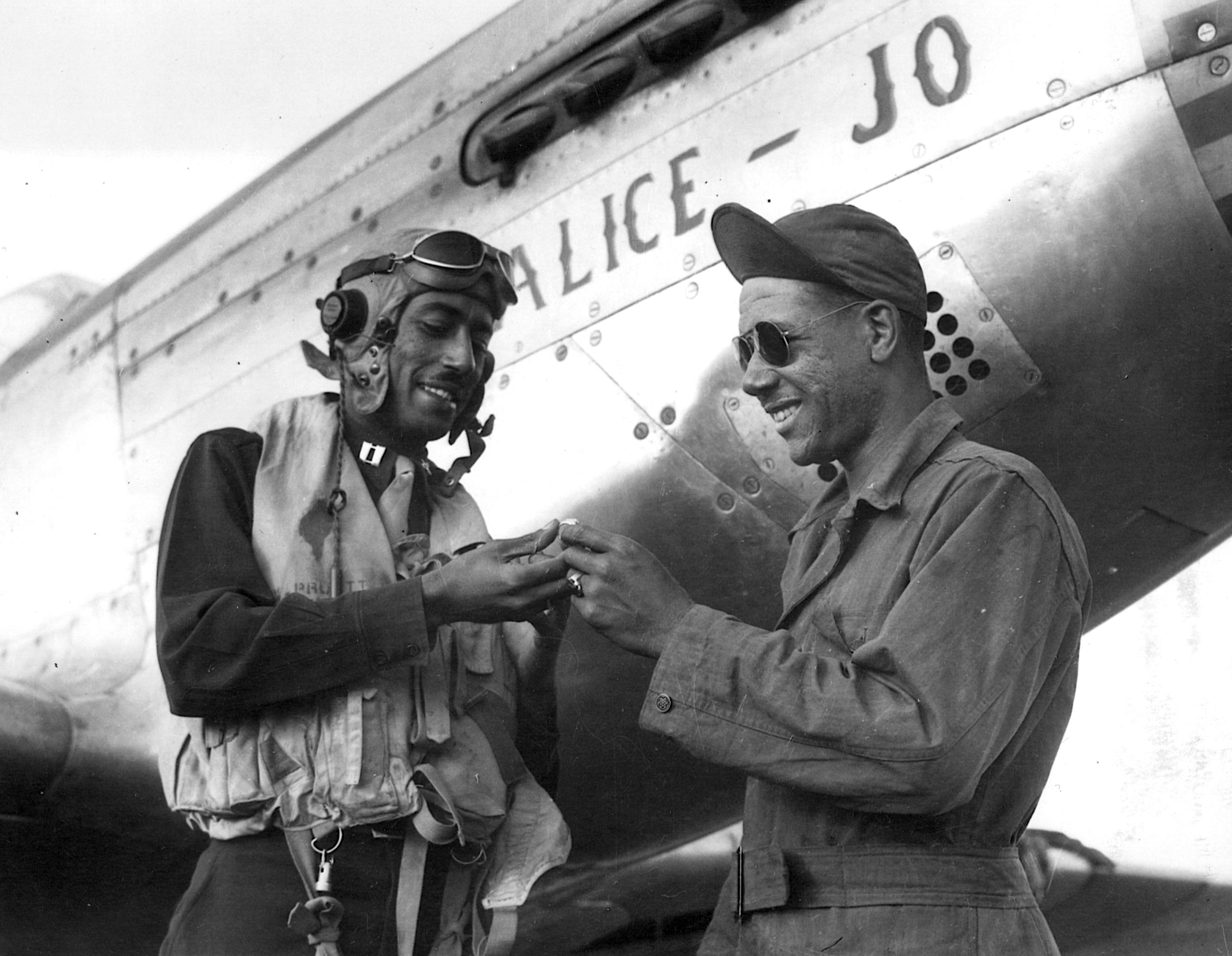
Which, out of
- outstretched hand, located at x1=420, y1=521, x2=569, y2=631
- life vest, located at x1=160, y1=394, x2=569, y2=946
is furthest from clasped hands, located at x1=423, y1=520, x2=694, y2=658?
life vest, located at x1=160, y1=394, x2=569, y2=946

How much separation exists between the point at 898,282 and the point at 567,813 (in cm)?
91

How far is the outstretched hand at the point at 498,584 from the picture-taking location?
1.76 meters

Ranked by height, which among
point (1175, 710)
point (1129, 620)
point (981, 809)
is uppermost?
point (1129, 620)

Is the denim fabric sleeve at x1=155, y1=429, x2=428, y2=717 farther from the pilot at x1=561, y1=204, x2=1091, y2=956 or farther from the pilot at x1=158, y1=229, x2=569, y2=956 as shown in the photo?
the pilot at x1=561, y1=204, x2=1091, y2=956

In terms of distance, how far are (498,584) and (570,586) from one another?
4.6 inches

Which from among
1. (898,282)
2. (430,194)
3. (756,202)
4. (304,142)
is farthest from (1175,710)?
(304,142)

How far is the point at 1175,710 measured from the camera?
198 cm

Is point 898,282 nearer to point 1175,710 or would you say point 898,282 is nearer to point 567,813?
point 1175,710

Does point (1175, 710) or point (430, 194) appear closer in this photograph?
point (1175, 710)

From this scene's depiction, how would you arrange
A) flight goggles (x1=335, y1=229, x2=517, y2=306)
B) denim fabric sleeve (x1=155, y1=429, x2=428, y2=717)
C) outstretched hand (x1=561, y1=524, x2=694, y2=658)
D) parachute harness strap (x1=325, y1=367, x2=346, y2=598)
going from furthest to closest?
flight goggles (x1=335, y1=229, x2=517, y2=306)
parachute harness strap (x1=325, y1=367, x2=346, y2=598)
denim fabric sleeve (x1=155, y1=429, x2=428, y2=717)
outstretched hand (x1=561, y1=524, x2=694, y2=658)

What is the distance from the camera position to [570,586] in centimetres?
172

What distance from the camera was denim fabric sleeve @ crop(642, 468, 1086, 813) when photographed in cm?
141

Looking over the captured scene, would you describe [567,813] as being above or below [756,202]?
below

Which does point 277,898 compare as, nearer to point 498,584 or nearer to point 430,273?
point 498,584
